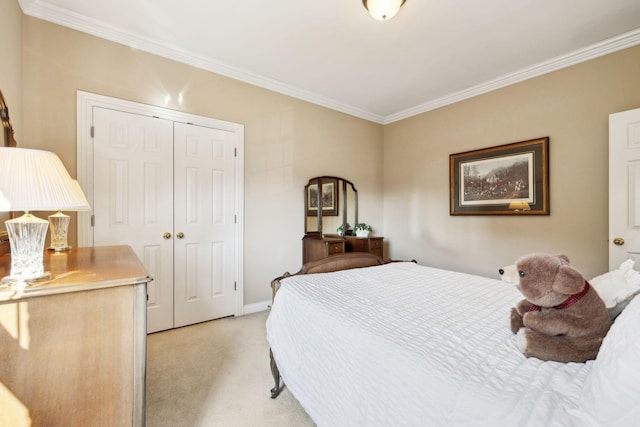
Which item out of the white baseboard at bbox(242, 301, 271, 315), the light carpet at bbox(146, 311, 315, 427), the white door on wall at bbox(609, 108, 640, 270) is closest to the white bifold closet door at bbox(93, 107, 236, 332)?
the white baseboard at bbox(242, 301, 271, 315)

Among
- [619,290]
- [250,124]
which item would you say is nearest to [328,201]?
[250,124]

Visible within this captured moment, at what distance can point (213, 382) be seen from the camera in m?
1.89

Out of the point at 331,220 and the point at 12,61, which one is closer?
the point at 12,61

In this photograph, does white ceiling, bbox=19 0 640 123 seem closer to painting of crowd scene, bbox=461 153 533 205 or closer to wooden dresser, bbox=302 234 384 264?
painting of crowd scene, bbox=461 153 533 205

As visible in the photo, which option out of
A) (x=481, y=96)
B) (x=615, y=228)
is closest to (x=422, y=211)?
(x=481, y=96)

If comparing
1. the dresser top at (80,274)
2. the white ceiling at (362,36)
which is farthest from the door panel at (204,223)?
the dresser top at (80,274)

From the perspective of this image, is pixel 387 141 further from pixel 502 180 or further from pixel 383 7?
pixel 383 7

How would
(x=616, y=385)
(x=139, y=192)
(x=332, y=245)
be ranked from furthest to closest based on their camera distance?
1. (x=332, y=245)
2. (x=139, y=192)
3. (x=616, y=385)

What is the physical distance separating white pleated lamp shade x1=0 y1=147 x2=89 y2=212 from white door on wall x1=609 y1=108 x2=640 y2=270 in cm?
362

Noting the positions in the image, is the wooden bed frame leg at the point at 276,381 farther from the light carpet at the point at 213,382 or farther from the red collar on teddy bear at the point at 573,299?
the red collar on teddy bear at the point at 573,299

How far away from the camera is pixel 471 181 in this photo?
133 inches

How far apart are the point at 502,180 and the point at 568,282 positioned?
2.65 m

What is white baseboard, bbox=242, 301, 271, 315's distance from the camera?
3.13 meters

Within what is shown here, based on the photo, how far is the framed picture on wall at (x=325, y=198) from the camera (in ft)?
11.9
